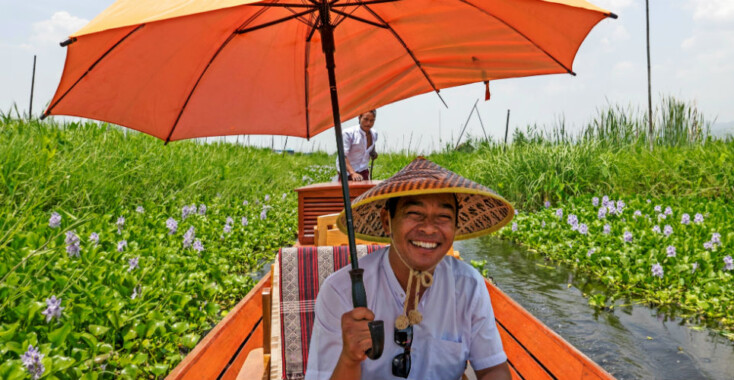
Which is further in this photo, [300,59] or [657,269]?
[657,269]

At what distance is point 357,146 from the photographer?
7.95 metres

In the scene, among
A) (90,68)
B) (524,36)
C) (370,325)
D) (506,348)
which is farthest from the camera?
(506,348)

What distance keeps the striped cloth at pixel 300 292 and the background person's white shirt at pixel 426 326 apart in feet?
3.09

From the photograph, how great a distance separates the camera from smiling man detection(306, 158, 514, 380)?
65.8 inches

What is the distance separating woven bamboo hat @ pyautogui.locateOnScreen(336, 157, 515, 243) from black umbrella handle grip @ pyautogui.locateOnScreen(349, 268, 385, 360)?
26 centimetres

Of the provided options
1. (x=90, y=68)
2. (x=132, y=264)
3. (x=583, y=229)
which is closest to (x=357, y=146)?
(x=583, y=229)

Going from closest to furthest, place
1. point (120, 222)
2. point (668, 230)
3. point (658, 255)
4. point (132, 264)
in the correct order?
1. point (132, 264)
2. point (120, 222)
3. point (658, 255)
4. point (668, 230)

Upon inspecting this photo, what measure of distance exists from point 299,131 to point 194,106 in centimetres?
65

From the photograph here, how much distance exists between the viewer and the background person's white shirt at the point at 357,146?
7.82 meters

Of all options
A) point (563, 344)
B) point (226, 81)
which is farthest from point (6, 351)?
point (563, 344)

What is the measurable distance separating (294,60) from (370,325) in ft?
5.60

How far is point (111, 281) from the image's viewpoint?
389 centimetres

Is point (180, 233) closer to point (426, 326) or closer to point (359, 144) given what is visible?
point (359, 144)

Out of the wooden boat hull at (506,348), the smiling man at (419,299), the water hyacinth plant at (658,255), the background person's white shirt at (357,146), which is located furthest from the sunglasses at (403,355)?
the background person's white shirt at (357,146)
